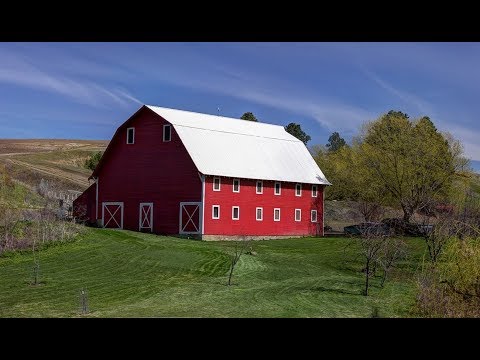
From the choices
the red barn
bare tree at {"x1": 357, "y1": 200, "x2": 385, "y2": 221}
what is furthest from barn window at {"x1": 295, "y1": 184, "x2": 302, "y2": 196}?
bare tree at {"x1": 357, "y1": 200, "x2": 385, "y2": 221}

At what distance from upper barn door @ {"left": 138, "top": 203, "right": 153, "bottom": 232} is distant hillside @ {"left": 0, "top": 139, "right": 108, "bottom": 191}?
286 inches

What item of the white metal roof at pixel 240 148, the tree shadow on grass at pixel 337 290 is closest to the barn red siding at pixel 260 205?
the white metal roof at pixel 240 148

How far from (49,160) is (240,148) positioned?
35417 mm

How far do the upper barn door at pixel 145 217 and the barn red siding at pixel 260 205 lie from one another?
11.0 ft

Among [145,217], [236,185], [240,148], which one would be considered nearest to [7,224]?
[145,217]

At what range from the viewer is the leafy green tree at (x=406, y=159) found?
34812 millimetres

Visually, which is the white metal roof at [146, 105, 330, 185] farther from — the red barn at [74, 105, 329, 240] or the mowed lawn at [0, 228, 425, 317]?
the mowed lawn at [0, 228, 425, 317]

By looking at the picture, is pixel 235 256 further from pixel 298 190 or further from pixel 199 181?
pixel 298 190

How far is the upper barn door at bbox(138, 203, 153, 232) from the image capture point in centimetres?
3098
